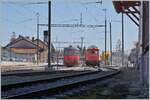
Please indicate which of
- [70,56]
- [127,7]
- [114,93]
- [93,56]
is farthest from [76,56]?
[114,93]

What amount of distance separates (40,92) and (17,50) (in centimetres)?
10600

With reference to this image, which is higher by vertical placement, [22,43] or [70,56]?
[22,43]

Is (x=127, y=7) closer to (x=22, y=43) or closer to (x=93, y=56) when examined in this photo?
(x=93, y=56)

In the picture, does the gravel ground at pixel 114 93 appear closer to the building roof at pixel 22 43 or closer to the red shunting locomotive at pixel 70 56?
the red shunting locomotive at pixel 70 56

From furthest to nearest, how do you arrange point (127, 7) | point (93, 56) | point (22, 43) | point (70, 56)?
point (22, 43), point (93, 56), point (70, 56), point (127, 7)

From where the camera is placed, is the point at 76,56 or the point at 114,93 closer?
the point at 114,93

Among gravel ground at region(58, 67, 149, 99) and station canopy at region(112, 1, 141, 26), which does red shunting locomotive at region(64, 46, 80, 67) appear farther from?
gravel ground at region(58, 67, 149, 99)

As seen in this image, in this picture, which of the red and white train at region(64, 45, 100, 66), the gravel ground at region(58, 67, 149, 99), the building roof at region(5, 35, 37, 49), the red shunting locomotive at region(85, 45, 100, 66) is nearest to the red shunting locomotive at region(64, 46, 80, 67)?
the red and white train at region(64, 45, 100, 66)

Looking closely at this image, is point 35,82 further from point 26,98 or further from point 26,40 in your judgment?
point 26,40

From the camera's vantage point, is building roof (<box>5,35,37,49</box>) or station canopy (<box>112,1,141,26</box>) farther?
building roof (<box>5,35,37,49</box>)

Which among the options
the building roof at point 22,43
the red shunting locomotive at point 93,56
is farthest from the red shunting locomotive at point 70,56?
the building roof at point 22,43

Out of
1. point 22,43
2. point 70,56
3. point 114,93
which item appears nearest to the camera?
point 114,93

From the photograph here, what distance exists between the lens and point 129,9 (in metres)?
31.6

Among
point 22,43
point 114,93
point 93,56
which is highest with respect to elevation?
point 22,43
